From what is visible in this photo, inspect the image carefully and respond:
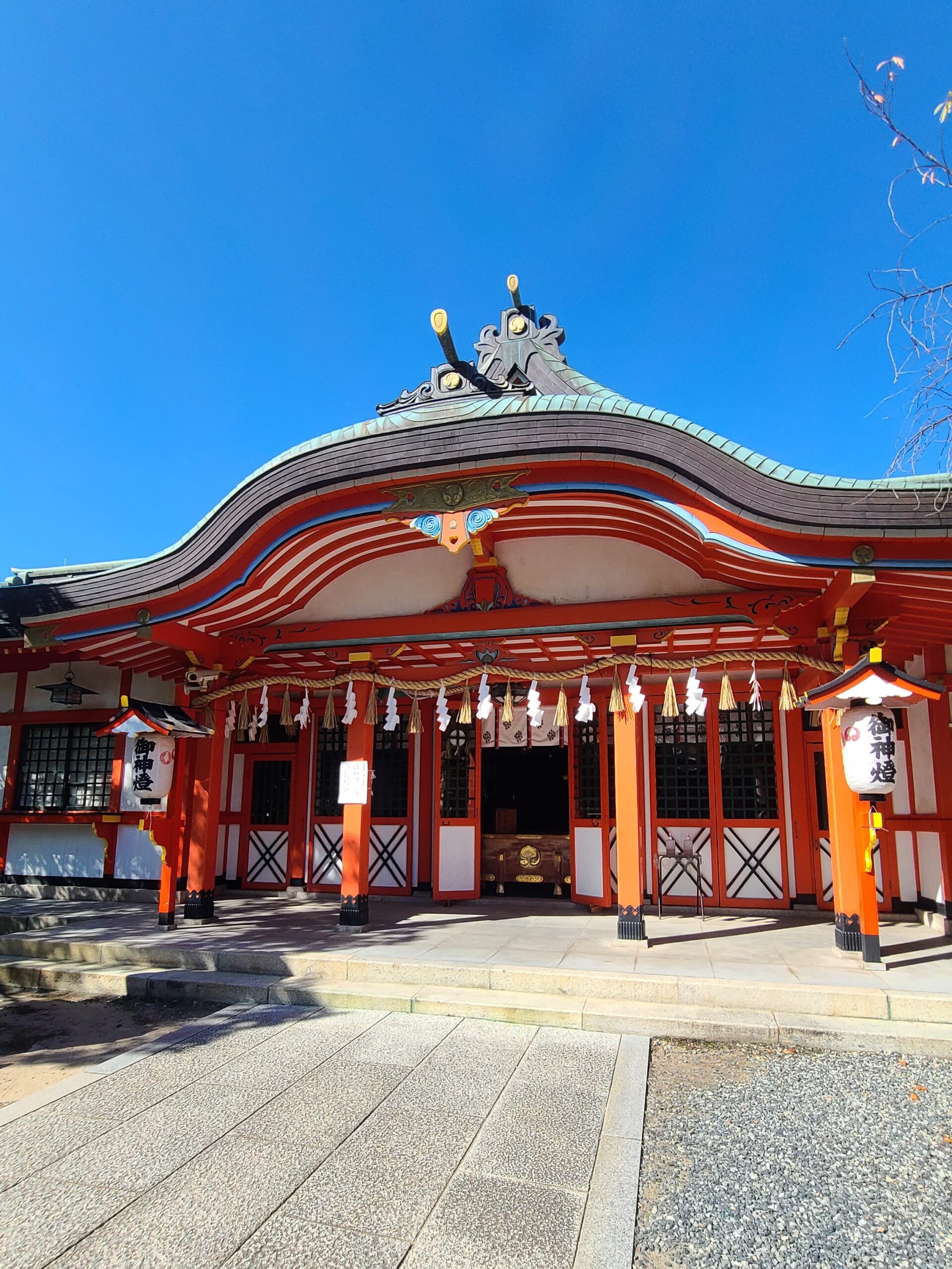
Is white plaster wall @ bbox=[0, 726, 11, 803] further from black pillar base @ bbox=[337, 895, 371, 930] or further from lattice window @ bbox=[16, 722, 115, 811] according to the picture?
black pillar base @ bbox=[337, 895, 371, 930]

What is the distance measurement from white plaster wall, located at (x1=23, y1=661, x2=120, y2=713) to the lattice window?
328 millimetres

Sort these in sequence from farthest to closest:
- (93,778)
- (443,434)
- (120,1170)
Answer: (93,778) < (443,434) < (120,1170)

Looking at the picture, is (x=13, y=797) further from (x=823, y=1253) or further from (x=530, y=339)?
(x=823, y=1253)

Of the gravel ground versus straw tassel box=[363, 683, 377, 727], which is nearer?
the gravel ground

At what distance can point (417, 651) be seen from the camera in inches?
382

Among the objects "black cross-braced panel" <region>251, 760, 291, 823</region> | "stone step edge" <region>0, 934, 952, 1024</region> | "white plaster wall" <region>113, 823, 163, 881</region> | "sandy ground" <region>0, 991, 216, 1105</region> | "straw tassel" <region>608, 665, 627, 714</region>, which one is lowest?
"sandy ground" <region>0, 991, 216, 1105</region>

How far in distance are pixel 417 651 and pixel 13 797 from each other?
7477 millimetres

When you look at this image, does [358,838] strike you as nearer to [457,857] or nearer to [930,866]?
[457,857]

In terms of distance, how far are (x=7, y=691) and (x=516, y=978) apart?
405 inches

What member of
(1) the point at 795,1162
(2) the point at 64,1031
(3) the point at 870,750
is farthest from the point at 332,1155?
(3) the point at 870,750

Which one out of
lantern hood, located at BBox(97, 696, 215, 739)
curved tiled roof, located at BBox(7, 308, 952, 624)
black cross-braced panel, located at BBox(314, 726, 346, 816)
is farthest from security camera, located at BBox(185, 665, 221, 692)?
black cross-braced panel, located at BBox(314, 726, 346, 816)

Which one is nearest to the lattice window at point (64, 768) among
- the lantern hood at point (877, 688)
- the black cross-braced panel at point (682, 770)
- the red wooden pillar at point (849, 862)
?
the black cross-braced panel at point (682, 770)

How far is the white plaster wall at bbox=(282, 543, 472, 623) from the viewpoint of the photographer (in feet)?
28.2

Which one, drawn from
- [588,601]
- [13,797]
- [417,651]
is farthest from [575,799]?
[13,797]
